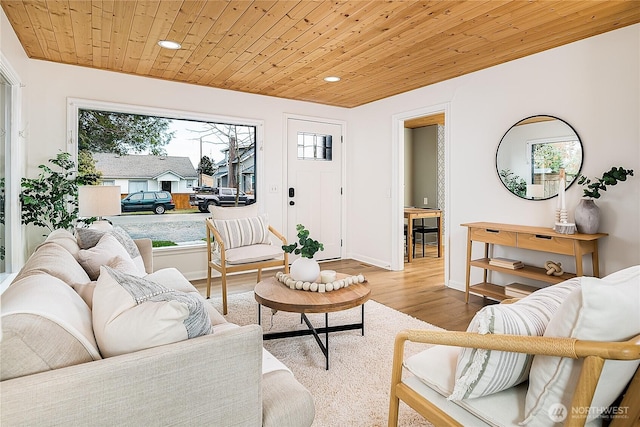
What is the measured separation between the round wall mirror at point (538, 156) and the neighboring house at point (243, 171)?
117 inches

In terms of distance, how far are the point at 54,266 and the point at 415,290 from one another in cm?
339

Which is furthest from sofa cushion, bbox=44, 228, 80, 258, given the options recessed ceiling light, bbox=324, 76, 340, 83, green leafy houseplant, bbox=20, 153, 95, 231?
recessed ceiling light, bbox=324, 76, 340, 83

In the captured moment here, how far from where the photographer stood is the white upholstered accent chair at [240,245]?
11.2 feet

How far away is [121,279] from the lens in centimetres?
121

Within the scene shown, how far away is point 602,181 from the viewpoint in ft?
8.91

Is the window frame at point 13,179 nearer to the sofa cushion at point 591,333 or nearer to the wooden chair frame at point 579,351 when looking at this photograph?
the wooden chair frame at point 579,351

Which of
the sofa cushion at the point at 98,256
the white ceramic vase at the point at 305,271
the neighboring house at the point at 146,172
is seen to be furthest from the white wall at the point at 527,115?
the sofa cushion at the point at 98,256

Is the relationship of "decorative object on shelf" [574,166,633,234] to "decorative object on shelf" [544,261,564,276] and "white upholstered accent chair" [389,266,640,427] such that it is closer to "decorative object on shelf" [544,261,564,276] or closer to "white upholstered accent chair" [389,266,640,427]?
"decorative object on shelf" [544,261,564,276]

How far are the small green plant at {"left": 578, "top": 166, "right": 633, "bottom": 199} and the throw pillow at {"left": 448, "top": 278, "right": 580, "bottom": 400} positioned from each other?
2.18 metres

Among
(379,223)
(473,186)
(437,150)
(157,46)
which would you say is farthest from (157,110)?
(437,150)

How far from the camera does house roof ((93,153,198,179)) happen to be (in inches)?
155

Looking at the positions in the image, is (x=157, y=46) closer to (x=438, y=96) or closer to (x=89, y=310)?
→ (x=89, y=310)

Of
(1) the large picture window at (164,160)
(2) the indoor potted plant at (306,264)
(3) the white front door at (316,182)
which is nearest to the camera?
(2) the indoor potted plant at (306,264)

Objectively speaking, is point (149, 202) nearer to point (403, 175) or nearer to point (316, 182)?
point (316, 182)
